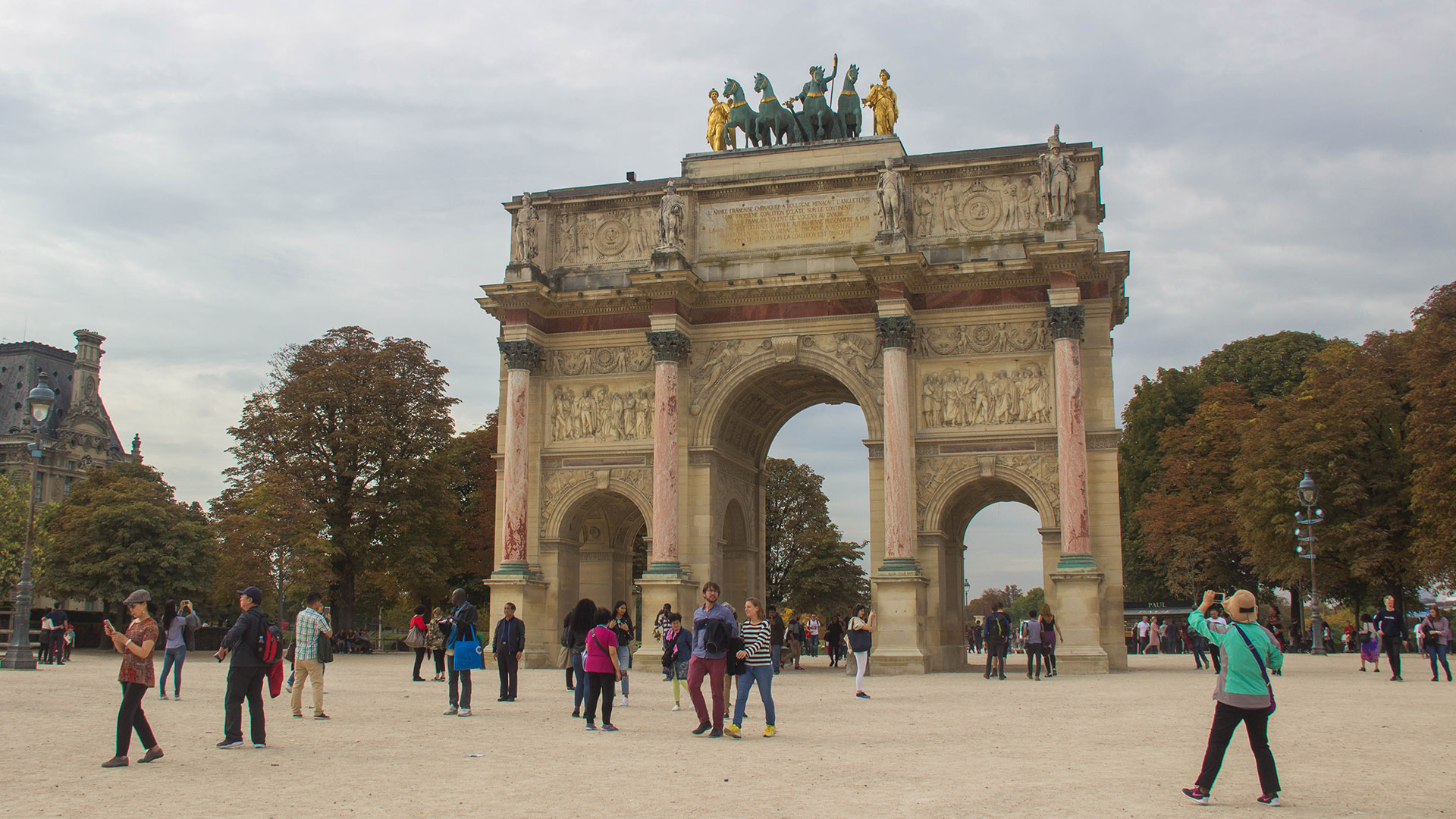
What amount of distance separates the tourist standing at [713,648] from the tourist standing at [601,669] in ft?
3.60

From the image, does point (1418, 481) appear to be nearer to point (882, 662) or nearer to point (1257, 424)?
point (1257, 424)

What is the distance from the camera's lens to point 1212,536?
173ft

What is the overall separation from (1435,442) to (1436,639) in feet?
45.1

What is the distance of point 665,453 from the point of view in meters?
33.3

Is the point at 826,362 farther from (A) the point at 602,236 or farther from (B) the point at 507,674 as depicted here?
(B) the point at 507,674

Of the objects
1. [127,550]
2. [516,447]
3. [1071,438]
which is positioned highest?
[516,447]

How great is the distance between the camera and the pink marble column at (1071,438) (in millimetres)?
30562

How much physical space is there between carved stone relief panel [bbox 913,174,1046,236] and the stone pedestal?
9.21m

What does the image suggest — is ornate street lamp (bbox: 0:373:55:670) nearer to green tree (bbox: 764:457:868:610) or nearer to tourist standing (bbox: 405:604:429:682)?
tourist standing (bbox: 405:604:429:682)

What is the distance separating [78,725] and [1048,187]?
2518 centimetres

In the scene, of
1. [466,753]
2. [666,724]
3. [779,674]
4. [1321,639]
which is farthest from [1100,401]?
[466,753]


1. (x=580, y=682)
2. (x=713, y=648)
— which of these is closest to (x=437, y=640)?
(x=580, y=682)

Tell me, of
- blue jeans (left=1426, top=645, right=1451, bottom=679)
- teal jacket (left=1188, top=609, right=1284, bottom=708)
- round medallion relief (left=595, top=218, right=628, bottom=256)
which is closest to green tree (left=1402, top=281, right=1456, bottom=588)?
blue jeans (left=1426, top=645, right=1451, bottom=679)

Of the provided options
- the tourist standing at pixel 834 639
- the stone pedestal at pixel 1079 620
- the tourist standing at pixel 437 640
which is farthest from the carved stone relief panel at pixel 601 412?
the stone pedestal at pixel 1079 620
